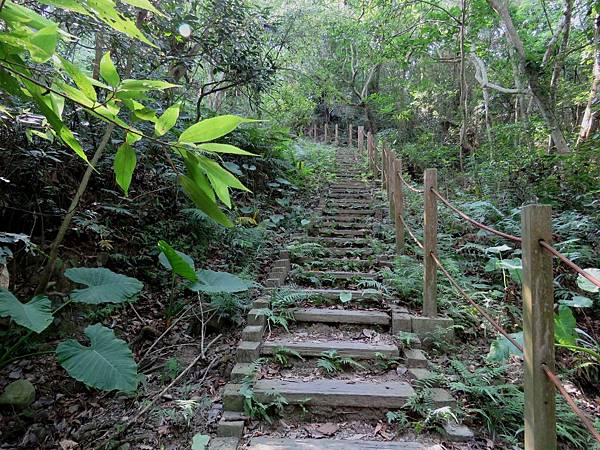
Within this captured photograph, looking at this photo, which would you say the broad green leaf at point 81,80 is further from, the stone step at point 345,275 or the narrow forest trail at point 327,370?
the stone step at point 345,275

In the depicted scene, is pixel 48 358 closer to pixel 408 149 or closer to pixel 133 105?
pixel 133 105

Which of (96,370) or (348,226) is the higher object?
(348,226)

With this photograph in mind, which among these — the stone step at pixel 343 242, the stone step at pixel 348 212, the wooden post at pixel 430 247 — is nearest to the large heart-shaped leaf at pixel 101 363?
the wooden post at pixel 430 247

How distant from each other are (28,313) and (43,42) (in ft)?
7.37

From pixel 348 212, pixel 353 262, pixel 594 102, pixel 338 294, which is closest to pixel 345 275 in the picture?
pixel 353 262

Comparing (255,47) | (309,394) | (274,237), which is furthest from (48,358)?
(255,47)

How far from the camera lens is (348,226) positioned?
19.8 ft

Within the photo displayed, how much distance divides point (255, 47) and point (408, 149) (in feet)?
26.2

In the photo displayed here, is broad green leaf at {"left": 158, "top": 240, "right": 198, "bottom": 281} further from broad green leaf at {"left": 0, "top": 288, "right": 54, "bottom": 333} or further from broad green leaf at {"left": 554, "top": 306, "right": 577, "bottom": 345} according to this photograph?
broad green leaf at {"left": 554, "top": 306, "right": 577, "bottom": 345}

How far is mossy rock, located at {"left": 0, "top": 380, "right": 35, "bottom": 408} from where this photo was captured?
8.69 feet

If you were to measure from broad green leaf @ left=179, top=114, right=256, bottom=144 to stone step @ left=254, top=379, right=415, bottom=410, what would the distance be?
2.08m

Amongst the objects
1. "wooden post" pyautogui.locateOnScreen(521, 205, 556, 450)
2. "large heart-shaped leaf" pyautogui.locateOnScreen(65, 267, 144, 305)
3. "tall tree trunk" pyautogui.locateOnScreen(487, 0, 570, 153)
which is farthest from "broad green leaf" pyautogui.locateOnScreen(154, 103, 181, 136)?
"tall tree trunk" pyautogui.locateOnScreen(487, 0, 570, 153)

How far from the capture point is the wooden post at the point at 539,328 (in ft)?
4.83

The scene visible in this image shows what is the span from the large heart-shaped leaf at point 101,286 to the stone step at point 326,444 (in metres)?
1.38
